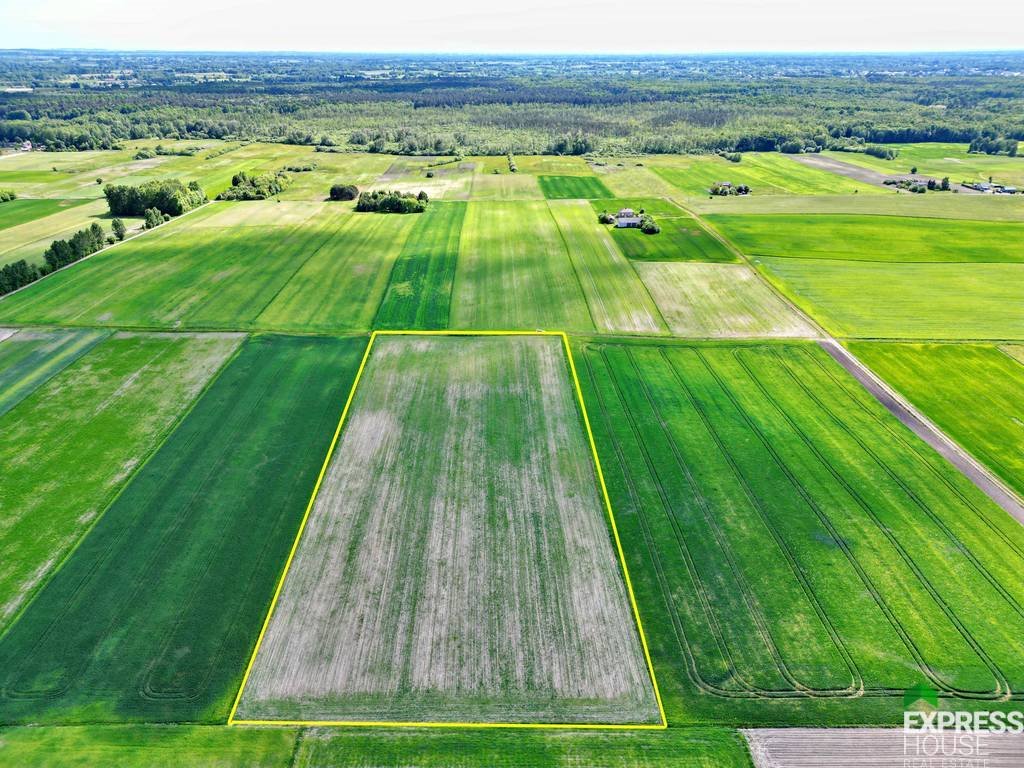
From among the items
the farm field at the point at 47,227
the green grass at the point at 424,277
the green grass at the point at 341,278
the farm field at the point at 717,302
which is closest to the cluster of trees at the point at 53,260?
the farm field at the point at 47,227

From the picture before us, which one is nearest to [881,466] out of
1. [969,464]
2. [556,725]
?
[969,464]

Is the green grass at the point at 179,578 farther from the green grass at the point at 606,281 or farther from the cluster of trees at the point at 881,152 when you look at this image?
the cluster of trees at the point at 881,152

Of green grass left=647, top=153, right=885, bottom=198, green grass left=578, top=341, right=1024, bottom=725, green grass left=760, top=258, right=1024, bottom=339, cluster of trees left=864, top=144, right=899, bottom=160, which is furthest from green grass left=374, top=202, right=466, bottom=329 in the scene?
cluster of trees left=864, top=144, right=899, bottom=160

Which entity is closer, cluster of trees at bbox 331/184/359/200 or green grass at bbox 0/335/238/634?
green grass at bbox 0/335/238/634

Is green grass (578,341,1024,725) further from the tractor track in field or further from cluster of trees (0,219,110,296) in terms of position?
cluster of trees (0,219,110,296)

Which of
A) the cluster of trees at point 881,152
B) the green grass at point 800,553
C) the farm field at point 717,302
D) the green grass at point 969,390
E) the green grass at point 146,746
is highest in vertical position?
the cluster of trees at point 881,152

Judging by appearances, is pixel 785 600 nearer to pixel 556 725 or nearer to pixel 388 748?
pixel 556 725
